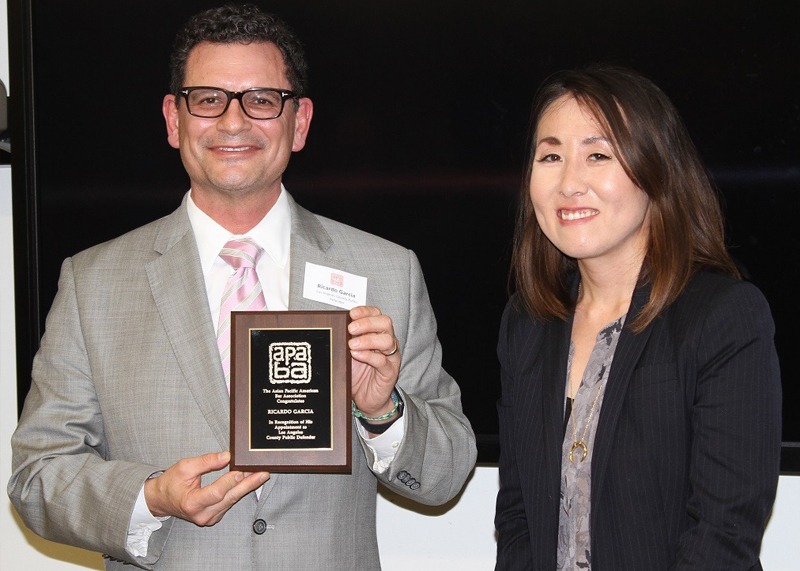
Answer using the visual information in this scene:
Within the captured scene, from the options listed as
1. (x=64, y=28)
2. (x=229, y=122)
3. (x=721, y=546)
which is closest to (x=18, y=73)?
(x=64, y=28)

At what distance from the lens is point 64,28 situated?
3.09m

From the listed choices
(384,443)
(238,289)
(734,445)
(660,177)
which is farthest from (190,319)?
(734,445)

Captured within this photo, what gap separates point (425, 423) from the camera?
2145 millimetres

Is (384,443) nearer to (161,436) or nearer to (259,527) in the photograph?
(259,527)

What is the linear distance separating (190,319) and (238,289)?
14cm

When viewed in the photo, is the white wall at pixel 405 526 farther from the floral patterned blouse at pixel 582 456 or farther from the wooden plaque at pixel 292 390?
the wooden plaque at pixel 292 390

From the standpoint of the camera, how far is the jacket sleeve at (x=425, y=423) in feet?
6.91

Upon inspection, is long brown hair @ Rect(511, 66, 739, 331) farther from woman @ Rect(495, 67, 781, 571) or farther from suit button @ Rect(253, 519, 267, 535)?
suit button @ Rect(253, 519, 267, 535)

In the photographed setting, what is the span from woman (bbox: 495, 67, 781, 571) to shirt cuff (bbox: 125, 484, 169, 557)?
859 mm

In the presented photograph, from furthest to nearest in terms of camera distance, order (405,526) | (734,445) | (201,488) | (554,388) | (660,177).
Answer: (405,526), (554,388), (660,177), (201,488), (734,445)

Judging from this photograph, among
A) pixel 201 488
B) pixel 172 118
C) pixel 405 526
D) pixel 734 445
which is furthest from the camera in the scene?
pixel 405 526

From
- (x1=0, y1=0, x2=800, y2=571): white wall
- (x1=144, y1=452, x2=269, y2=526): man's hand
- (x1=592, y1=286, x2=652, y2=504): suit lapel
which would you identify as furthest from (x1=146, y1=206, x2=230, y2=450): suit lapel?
(x1=0, y1=0, x2=800, y2=571): white wall

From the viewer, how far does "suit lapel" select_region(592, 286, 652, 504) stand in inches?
76.1

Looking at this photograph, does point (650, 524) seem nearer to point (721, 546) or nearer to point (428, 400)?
point (721, 546)
